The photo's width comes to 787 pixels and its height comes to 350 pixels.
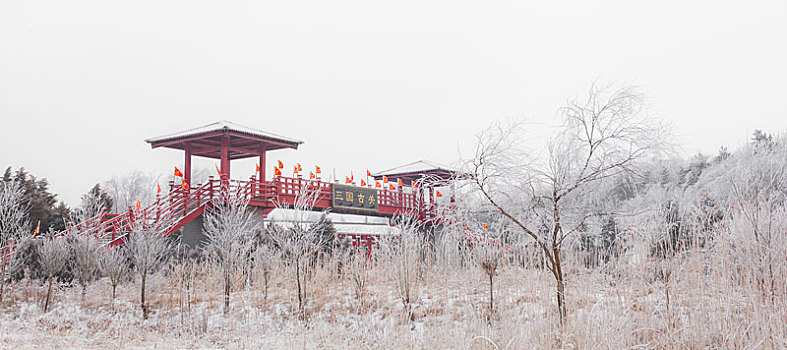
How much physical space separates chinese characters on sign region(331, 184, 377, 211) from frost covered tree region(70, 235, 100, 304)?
7.46m

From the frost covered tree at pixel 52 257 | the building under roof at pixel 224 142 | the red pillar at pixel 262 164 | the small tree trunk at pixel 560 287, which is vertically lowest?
the small tree trunk at pixel 560 287

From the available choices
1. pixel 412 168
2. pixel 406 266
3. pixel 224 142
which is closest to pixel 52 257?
pixel 224 142

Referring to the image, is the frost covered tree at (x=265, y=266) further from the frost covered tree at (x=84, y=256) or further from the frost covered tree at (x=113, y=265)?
the frost covered tree at (x=84, y=256)

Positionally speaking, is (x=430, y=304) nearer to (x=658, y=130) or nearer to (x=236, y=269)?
(x=658, y=130)

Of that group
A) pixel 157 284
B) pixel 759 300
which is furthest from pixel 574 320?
pixel 157 284

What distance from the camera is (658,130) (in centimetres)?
534

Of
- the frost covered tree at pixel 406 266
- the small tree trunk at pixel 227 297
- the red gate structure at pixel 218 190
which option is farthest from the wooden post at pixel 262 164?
the frost covered tree at pixel 406 266

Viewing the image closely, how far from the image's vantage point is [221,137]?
16.5 m

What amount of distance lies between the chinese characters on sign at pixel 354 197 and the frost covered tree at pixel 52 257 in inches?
311

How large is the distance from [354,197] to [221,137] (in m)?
4.51

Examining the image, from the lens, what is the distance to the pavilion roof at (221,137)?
15549mm

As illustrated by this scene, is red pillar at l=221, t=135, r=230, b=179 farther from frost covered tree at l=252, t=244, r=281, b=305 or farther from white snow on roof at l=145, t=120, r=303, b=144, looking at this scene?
frost covered tree at l=252, t=244, r=281, b=305

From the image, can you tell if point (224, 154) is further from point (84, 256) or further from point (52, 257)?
point (52, 257)

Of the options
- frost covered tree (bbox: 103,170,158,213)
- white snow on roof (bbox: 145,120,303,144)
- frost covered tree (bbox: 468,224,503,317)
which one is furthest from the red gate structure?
frost covered tree (bbox: 103,170,158,213)
